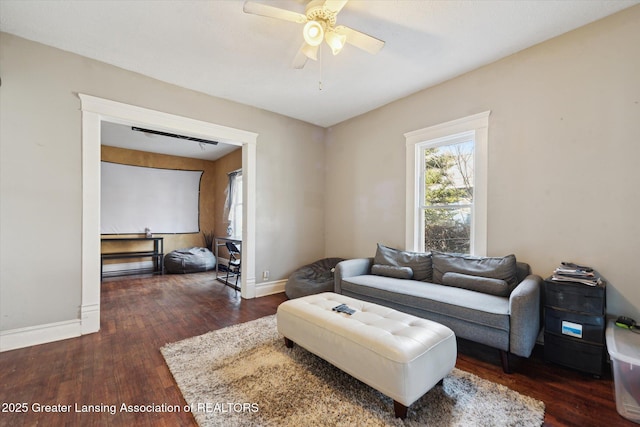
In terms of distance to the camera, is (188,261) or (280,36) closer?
(280,36)

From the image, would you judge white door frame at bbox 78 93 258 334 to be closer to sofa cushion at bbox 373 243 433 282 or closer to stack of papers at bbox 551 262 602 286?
sofa cushion at bbox 373 243 433 282

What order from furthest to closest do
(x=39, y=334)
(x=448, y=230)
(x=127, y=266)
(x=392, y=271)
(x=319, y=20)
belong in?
(x=127, y=266) → (x=448, y=230) → (x=392, y=271) → (x=39, y=334) → (x=319, y=20)

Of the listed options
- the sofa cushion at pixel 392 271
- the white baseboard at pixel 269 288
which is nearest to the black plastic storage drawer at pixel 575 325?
the sofa cushion at pixel 392 271

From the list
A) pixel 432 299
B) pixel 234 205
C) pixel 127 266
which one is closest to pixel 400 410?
pixel 432 299

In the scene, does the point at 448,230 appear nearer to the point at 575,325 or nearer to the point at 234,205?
the point at 575,325

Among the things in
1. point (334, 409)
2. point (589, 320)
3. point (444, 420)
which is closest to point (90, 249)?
point (334, 409)

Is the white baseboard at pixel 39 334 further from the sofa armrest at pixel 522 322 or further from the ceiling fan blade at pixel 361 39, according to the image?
the sofa armrest at pixel 522 322

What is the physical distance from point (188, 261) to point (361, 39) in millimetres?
5430

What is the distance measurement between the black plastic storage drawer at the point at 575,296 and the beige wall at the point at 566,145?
1.34 ft

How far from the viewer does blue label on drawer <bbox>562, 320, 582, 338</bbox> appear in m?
2.00

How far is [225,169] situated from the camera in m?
6.85

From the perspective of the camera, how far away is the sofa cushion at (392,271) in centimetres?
313

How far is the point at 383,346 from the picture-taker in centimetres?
157

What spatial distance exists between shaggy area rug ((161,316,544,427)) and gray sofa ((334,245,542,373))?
1.16 ft
